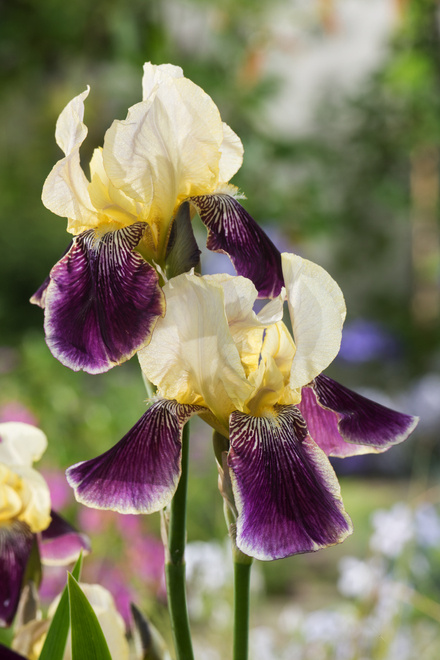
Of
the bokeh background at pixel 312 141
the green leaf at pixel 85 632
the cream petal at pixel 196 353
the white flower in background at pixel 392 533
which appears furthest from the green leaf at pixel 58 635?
the bokeh background at pixel 312 141

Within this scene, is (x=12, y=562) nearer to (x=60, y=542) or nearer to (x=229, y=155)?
(x=60, y=542)

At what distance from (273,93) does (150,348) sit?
426 cm

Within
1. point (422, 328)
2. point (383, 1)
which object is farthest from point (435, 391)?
point (383, 1)

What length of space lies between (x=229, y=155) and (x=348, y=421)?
19 centimetres

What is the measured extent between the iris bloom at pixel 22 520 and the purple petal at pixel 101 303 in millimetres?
154

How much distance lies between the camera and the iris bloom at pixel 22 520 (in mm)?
496

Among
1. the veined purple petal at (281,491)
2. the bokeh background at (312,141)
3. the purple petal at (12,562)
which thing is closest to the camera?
the veined purple petal at (281,491)

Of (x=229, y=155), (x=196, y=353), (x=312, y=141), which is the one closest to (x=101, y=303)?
(x=196, y=353)

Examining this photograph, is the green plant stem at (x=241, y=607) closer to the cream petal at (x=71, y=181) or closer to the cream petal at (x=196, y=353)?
the cream petal at (x=196, y=353)

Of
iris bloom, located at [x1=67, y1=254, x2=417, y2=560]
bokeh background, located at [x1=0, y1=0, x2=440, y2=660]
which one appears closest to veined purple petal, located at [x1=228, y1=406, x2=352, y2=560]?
iris bloom, located at [x1=67, y1=254, x2=417, y2=560]

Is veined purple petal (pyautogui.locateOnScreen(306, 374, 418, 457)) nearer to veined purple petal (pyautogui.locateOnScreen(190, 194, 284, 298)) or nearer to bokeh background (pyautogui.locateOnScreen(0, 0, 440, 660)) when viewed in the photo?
veined purple petal (pyautogui.locateOnScreen(190, 194, 284, 298))

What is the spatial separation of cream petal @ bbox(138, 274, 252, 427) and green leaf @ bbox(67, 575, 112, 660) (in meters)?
0.12

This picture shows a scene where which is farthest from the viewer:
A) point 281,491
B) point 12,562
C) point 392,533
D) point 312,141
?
point 312,141

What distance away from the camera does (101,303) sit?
41 cm
